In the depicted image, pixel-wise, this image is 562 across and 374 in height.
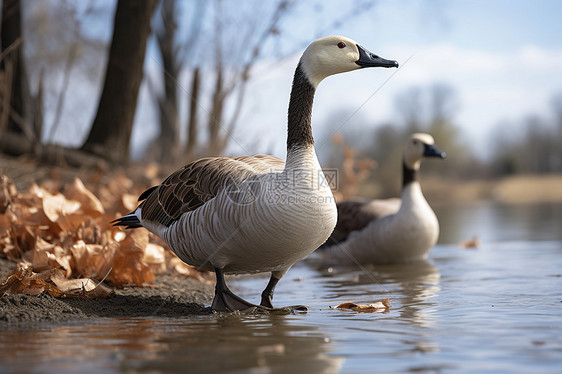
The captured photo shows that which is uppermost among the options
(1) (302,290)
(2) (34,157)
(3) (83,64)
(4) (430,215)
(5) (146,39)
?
(3) (83,64)

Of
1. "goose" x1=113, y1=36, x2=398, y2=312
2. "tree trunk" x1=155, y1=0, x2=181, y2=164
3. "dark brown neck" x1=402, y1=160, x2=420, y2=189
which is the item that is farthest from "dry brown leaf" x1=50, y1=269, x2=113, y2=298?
"tree trunk" x1=155, y1=0, x2=181, y2=164

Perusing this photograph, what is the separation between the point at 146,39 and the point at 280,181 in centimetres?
684

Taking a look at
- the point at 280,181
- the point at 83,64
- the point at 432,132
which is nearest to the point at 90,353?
the point at 280,181

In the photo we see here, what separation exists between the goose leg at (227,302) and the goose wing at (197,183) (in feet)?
2.24

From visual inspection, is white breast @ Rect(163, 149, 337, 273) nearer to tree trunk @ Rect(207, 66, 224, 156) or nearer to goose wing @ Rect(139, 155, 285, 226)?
goose wing @ Rect(139, 155, 285, 226)

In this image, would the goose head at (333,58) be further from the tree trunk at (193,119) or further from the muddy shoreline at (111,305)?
the tree trunk at (193,119)

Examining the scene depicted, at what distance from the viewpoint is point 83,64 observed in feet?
71.2

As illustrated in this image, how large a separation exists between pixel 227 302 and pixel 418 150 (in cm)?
643

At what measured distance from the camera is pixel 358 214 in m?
9.66

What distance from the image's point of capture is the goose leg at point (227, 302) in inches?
185

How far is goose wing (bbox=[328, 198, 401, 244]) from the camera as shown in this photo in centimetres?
952

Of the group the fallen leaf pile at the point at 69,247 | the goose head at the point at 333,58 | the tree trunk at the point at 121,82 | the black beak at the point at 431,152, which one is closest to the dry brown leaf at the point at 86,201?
the fallen leaf pile at the point at 69,247

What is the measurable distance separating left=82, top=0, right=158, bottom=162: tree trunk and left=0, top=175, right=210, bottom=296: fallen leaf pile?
3.81 meters

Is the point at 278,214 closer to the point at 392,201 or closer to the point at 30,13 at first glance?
the point at 392,201
